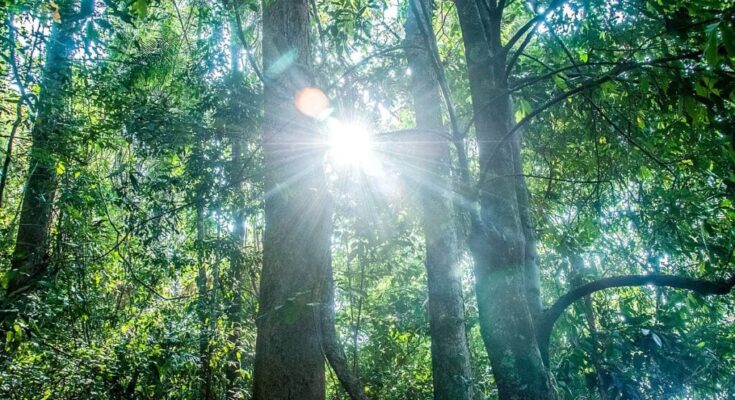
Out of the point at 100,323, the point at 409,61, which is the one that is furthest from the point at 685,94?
the point at 100,323

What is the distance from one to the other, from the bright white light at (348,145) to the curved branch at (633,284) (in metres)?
1.67

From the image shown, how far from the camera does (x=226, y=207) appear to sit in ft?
14.7

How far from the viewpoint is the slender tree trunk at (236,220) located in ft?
12.3

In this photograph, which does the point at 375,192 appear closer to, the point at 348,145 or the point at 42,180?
the point at 348,145

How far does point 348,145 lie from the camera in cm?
330

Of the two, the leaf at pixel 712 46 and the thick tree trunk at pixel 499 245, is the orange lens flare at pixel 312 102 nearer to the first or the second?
the thick tree trunk at pixel 499 245

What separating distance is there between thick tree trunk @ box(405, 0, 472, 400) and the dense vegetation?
2 centimetres

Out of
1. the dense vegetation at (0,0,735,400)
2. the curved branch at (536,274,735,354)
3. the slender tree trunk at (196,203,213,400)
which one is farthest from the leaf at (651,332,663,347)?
the slender tree trunk at (196,203,213,400)

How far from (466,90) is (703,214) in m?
2.85

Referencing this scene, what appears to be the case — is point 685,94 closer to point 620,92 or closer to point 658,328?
point 620,92

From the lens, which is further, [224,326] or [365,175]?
[224,326]

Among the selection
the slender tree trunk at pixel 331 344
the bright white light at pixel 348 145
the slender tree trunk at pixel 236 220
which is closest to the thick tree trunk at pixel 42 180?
the slender tree trunk at pixel 236 220

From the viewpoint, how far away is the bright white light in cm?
298

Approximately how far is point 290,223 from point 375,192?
1.60m
